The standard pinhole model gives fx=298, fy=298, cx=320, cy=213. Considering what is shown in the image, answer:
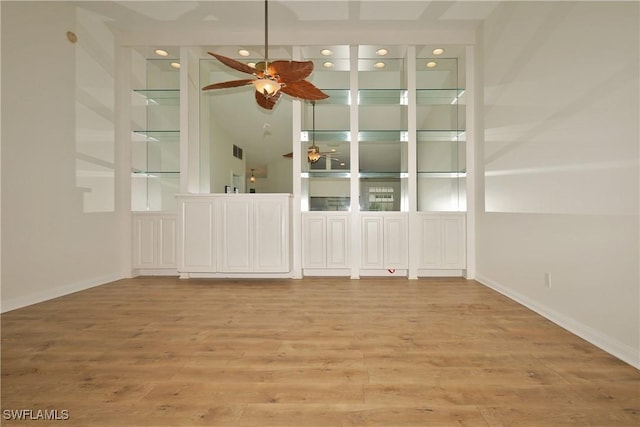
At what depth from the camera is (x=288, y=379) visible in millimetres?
1611

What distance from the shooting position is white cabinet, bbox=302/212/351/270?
4.25m

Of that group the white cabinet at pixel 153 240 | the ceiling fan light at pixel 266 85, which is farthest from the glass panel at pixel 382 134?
the white cabinet at pixel 153 240

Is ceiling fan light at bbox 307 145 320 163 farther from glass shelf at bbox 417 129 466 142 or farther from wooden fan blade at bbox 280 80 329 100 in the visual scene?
glass shelf at bbox 417 129 466 142

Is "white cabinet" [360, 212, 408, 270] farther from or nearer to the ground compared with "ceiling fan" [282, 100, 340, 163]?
nearer to the ground

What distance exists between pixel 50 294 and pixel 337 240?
132 inches

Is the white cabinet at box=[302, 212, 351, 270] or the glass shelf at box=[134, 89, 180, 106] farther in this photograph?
the glass shelf at box=[134, 89, 180, 106]

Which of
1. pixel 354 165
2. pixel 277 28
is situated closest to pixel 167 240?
pixel 354 165

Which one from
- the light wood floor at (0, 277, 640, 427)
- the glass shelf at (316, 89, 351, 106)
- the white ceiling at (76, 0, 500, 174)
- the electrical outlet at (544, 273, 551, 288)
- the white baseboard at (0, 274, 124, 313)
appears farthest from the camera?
the glass shelf at (316, 89, 351, 106)

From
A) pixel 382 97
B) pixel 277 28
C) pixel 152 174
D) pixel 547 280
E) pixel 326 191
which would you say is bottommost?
pixel 547 280

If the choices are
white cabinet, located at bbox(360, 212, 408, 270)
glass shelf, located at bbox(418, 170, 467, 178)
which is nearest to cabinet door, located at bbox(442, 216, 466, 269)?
white cabinet, located at bbox(360, 212, 408, 270)

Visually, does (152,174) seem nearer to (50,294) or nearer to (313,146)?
(50,294)

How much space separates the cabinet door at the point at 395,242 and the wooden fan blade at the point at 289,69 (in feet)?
7.58

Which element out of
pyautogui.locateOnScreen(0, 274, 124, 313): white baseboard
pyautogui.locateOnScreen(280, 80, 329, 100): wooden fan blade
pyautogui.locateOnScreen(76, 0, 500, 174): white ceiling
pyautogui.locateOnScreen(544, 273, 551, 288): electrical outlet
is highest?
pyautogui.locateOnScreen(76, 0, 500, 174): white ceiling

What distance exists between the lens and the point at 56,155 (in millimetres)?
3258
